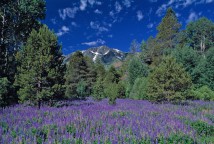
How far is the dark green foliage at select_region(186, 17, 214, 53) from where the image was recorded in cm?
5804

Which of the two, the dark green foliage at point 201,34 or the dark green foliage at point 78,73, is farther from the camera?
the dark green foliage at point 201,34

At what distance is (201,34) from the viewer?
58.8 m

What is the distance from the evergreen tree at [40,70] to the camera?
1384 cm

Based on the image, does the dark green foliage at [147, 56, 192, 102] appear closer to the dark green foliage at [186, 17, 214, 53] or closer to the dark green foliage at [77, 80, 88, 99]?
the dark green foliage at [77, 80, 88, 99]

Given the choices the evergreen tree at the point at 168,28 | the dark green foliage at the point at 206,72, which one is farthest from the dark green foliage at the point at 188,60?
the evergreen tree at the point at 168,28

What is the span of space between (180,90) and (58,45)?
1008 centimetres

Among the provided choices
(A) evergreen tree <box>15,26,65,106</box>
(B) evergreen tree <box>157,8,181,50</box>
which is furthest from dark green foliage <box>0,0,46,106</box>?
(B) evergreen tree <box>157,8,181,50</box>

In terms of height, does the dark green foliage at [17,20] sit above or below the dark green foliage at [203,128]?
above

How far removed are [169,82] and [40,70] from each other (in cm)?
954

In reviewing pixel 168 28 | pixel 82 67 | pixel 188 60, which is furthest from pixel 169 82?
pixel 168 28

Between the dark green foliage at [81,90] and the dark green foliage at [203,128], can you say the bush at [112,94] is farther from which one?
the dark green foliage at [81,90]

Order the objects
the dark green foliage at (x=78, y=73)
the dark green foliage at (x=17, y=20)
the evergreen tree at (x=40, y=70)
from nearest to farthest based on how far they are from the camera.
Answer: the evergreen tree at (x=40, y=70) < the dark green foliage at (x=17, y=20) < the dark green foliage at (x=78, y=73)

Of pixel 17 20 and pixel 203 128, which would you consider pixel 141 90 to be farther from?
pixel 17 20

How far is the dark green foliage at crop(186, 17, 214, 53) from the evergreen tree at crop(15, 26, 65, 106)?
50.5 m
